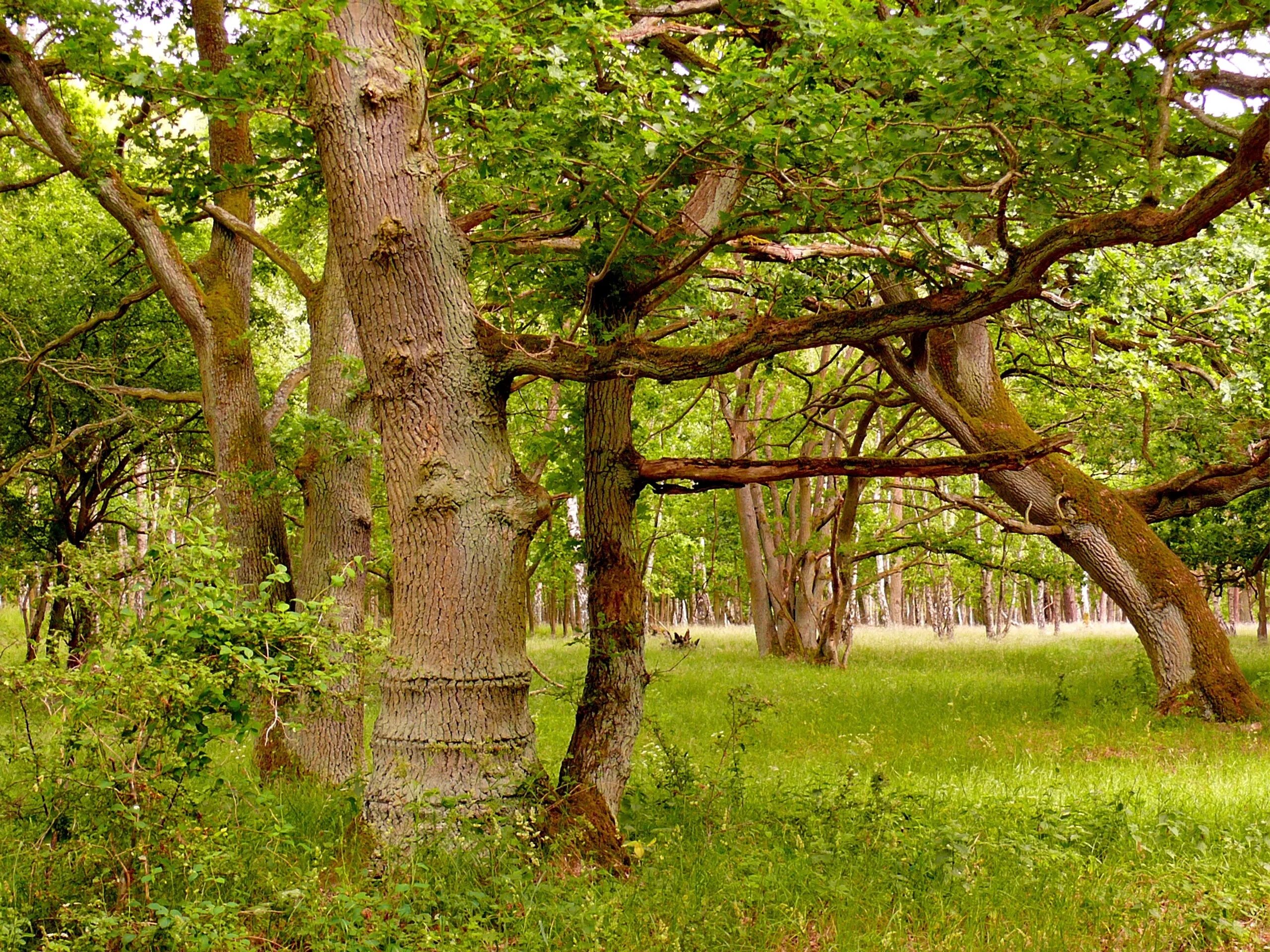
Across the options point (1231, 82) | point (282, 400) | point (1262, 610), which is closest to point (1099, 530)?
point (1231, 82)

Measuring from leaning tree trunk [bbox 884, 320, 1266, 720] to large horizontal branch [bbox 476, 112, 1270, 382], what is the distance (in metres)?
5.88

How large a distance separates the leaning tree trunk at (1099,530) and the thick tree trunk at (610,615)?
224 inches

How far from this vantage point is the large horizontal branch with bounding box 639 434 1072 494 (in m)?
5.78

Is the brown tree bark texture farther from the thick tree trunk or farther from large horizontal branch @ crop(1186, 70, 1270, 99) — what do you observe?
large horizontal branch @ crop(1186, 70, 1270, 99)

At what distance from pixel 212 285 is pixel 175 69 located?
374 cm

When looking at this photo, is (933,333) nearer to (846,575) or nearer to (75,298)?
(846,575)

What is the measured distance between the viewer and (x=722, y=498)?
113 ft

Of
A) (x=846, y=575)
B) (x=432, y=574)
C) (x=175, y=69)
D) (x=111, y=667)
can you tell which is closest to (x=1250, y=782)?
(x=432, y=574)

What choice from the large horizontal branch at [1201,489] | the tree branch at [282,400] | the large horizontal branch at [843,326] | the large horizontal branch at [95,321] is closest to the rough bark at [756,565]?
the large horizontal branch at [1201,489]

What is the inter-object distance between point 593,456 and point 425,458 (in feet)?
4.60

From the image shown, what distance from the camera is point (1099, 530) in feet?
39.8

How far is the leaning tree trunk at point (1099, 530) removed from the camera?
11.7m

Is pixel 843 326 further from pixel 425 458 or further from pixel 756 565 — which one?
pixel 756 565

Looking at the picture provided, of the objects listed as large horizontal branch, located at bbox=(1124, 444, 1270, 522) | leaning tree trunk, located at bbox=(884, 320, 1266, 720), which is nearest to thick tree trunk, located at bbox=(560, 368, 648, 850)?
leaning tree trunk, located at bbox=(884, 320, 1266, 720)
